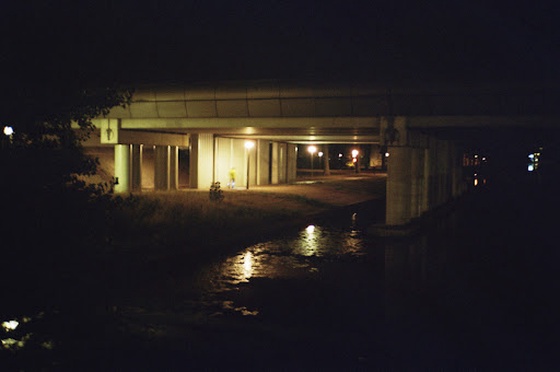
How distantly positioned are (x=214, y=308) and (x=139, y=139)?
24.6 meters

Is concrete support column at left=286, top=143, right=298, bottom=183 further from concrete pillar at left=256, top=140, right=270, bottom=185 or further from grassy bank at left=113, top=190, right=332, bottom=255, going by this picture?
grassy bank at left=113, top=190, right=332, bottom=255

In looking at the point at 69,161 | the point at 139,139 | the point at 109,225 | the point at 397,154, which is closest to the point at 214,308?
the point at 109,225

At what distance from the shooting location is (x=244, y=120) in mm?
27734

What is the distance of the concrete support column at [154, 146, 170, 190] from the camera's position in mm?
36847

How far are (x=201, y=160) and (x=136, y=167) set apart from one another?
4849mm

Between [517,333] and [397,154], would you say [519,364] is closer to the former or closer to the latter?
[517,333]

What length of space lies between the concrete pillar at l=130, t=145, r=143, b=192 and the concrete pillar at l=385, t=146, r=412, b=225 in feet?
52.9

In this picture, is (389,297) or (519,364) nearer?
(519,364)

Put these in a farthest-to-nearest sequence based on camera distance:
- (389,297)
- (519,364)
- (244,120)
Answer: (244,120) → (389,297) → (519,364)

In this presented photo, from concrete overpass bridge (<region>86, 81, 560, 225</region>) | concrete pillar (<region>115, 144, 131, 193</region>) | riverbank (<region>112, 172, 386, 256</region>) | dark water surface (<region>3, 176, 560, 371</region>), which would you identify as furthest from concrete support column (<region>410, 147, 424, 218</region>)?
concrete pillar (<region>115, 144, 131, 193</region>)

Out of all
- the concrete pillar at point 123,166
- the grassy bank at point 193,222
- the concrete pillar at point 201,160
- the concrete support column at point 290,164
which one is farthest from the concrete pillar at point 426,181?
the concrete support column at point 290,164

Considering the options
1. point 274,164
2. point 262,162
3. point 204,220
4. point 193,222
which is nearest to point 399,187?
point 204,220

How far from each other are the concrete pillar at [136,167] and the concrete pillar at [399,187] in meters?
16.1

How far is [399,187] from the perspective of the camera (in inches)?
940
